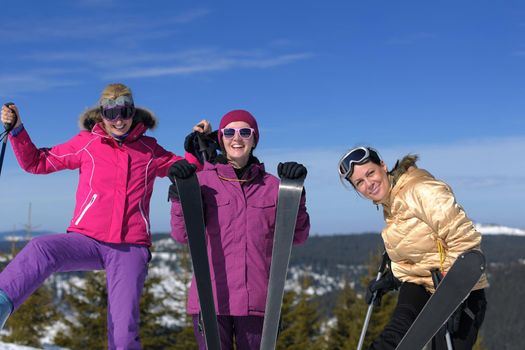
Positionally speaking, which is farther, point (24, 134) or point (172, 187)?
point (24, 134)

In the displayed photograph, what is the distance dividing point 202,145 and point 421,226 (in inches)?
65.4

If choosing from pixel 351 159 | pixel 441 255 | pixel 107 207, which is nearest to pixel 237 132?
→ pixel 351 159

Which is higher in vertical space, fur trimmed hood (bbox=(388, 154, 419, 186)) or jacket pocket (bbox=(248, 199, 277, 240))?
fur trimmed hood (bbox=(388, 154, 419, 186))

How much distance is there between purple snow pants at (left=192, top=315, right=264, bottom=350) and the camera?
12.1 feet

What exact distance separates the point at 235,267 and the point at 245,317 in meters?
0.33

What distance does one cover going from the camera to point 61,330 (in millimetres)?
Answer: 24625

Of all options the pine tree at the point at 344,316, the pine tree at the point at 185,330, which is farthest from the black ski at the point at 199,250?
the pine tree at the point at 344,316

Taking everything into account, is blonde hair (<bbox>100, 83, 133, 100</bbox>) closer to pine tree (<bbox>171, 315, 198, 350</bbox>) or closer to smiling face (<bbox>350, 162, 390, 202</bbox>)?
smiling face (<bbox>350, 162, 390, 202</bbox>)

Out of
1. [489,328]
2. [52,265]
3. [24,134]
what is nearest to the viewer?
[52,265]

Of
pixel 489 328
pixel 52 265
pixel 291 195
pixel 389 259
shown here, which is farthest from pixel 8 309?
pixel 489 328

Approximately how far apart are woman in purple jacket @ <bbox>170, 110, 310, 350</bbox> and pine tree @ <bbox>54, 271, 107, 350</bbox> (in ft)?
65.6

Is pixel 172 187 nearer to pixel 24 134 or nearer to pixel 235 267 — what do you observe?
pixel 235 267

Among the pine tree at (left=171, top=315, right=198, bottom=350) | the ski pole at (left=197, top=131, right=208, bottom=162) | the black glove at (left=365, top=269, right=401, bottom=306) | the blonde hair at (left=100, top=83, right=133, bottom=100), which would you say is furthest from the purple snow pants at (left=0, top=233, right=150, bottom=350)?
the pine tree at (left=171, top=315, right=198, bottom=350)

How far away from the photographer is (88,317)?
23578mm
